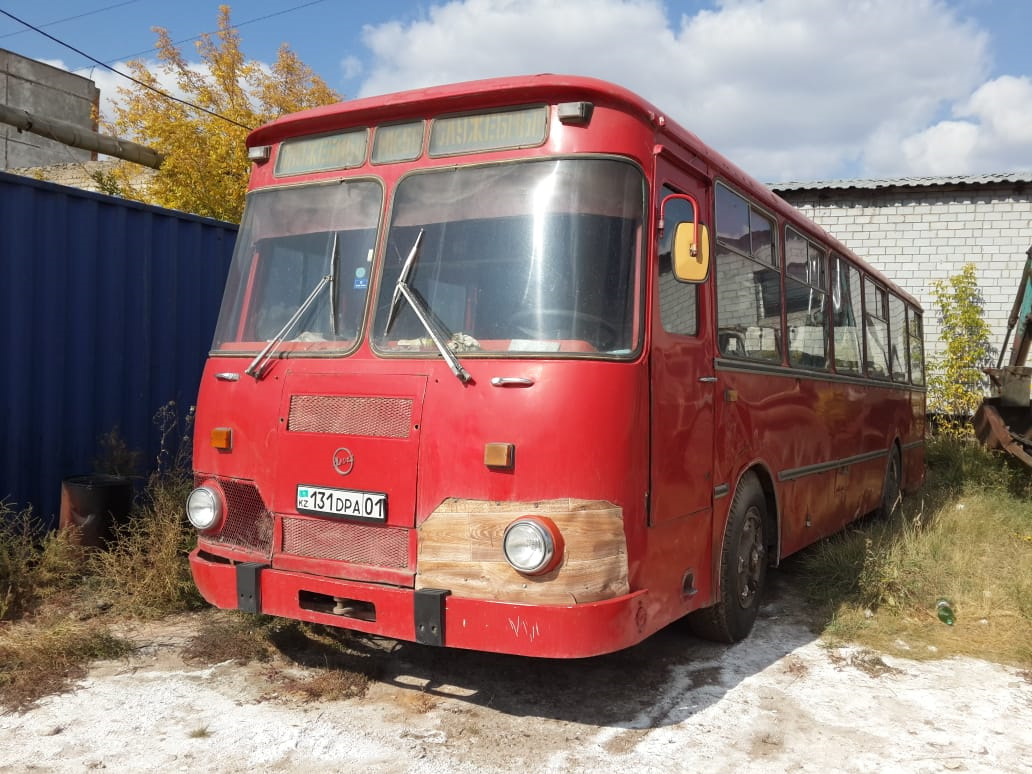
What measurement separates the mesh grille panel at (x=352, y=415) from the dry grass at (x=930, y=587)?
3173 mm

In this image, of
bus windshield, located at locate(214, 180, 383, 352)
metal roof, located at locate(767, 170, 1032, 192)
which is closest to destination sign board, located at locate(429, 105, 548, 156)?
bus windshield, located at locate(214, 180, 383, 352)

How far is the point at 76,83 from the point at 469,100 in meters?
37.2

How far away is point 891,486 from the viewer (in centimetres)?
925

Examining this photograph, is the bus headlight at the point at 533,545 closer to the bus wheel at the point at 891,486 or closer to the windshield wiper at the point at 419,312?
the windshield wiper at the point at 419,312

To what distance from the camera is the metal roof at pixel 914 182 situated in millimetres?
14027

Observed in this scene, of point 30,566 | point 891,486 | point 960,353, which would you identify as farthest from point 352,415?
point 960,353

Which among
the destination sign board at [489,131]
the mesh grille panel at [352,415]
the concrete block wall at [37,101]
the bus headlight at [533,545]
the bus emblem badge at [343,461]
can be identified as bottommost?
the bus headlight at [533,545]

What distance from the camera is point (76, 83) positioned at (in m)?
35.2

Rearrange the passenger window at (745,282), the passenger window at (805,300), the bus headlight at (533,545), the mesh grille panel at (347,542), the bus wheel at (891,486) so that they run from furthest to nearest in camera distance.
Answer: the bus wheel at (891,486) → the passenger window at (805,300) → the passenger window at (745,282) → the mesh grille panel at (347,542) → the bus headlight at (533,545)

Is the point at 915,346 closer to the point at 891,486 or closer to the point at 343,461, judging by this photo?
the point at 891,486

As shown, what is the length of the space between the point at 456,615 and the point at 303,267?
188cm

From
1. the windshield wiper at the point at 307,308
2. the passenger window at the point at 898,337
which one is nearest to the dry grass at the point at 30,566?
the windshield wiper at the point at 307,308

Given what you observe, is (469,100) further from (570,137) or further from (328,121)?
(328,121)

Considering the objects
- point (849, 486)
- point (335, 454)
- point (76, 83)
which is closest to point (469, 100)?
point (335, 454)
